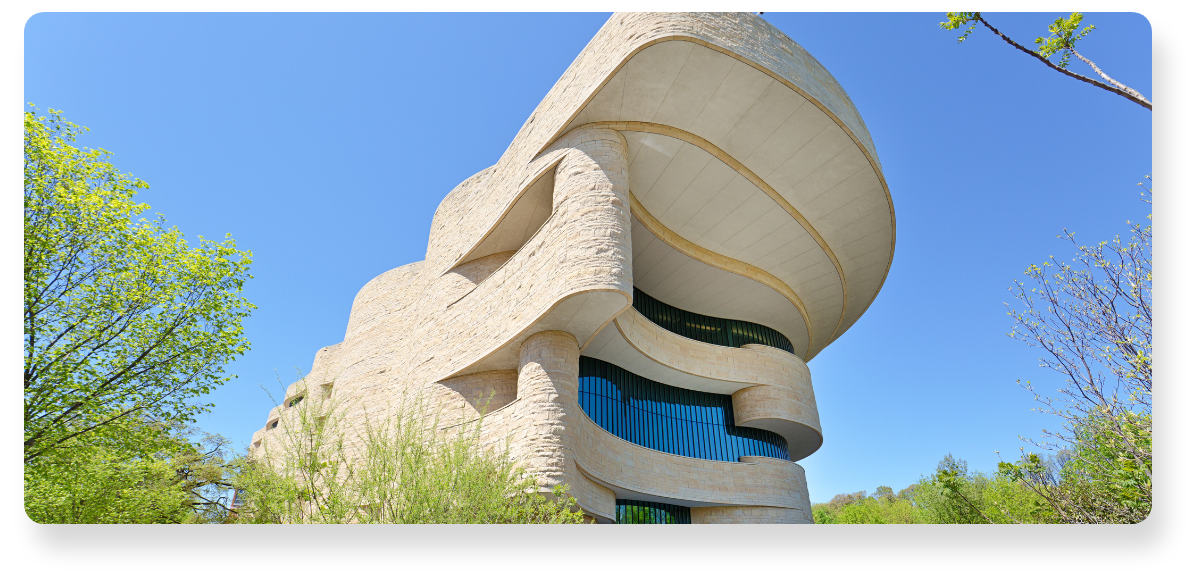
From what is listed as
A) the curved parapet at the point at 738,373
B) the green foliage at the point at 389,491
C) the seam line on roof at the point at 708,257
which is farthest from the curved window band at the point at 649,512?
the seam line on roof at the point at 708,257

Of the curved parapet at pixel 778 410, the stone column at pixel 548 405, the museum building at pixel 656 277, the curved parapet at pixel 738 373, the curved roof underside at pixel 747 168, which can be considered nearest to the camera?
the stone column at pixel 548 405

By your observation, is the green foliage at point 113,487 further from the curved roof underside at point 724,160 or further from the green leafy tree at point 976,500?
the green leafy tree at point 976,500

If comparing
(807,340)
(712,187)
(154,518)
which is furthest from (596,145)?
(807,340)

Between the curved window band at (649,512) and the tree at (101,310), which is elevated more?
the tree at (101,310)

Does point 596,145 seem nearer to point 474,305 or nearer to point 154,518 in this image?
point 474,305

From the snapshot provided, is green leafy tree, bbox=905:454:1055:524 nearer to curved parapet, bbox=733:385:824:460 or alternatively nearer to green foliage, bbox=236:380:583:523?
curved parapet, bbox=733:385:824:460

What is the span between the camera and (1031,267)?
9.27 meters

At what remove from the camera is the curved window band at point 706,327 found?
20828 mm

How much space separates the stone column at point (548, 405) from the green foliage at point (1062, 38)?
406 inches

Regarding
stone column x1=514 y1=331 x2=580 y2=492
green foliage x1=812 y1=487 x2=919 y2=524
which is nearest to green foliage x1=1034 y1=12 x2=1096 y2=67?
stone column x1=514 y1=331 x2=580 y2=492

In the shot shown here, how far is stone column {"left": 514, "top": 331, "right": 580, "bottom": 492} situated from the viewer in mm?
11680

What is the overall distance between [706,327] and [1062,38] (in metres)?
15.7

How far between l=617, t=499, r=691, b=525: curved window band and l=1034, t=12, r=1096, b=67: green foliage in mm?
13403

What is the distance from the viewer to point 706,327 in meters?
22.1
